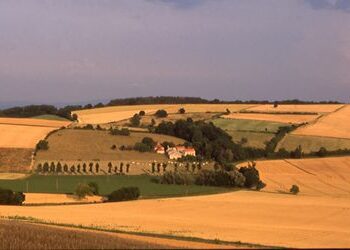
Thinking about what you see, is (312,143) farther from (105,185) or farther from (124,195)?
(124,195)

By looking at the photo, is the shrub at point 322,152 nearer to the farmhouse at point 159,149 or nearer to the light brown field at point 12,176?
the farmhouse at point 159,149

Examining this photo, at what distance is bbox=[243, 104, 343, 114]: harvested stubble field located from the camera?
114 m

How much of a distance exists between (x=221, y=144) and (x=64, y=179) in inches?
1065

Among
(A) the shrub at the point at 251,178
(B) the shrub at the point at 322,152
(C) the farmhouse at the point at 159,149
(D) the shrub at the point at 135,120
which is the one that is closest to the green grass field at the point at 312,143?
(B) the shrub at the point at 322,152

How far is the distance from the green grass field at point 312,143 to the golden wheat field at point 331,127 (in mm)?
2250

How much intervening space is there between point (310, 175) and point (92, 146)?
30002mm

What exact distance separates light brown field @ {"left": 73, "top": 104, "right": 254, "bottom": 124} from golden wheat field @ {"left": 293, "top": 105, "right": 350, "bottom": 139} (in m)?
24.0

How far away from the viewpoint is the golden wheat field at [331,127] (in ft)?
295

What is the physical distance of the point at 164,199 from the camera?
51.9 m

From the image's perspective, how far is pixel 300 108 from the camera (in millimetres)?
117875

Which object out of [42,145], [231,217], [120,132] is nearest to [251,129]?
[120,132]

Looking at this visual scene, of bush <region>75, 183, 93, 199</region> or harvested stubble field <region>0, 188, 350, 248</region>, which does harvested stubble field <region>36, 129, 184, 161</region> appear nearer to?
bush <region>75, 183, 93, 199</region>

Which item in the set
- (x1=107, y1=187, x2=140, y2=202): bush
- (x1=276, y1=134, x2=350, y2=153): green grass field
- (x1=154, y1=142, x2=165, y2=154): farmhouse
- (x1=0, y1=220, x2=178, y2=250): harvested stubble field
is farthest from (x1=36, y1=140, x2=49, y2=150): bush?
(x1=0, y1=220, x2=178, y2=250): harvested stubble field

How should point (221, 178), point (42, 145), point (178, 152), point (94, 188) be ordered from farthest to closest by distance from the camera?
point (178, 152)
point (42, 145)
point (221, 178)
point (94, 188)
